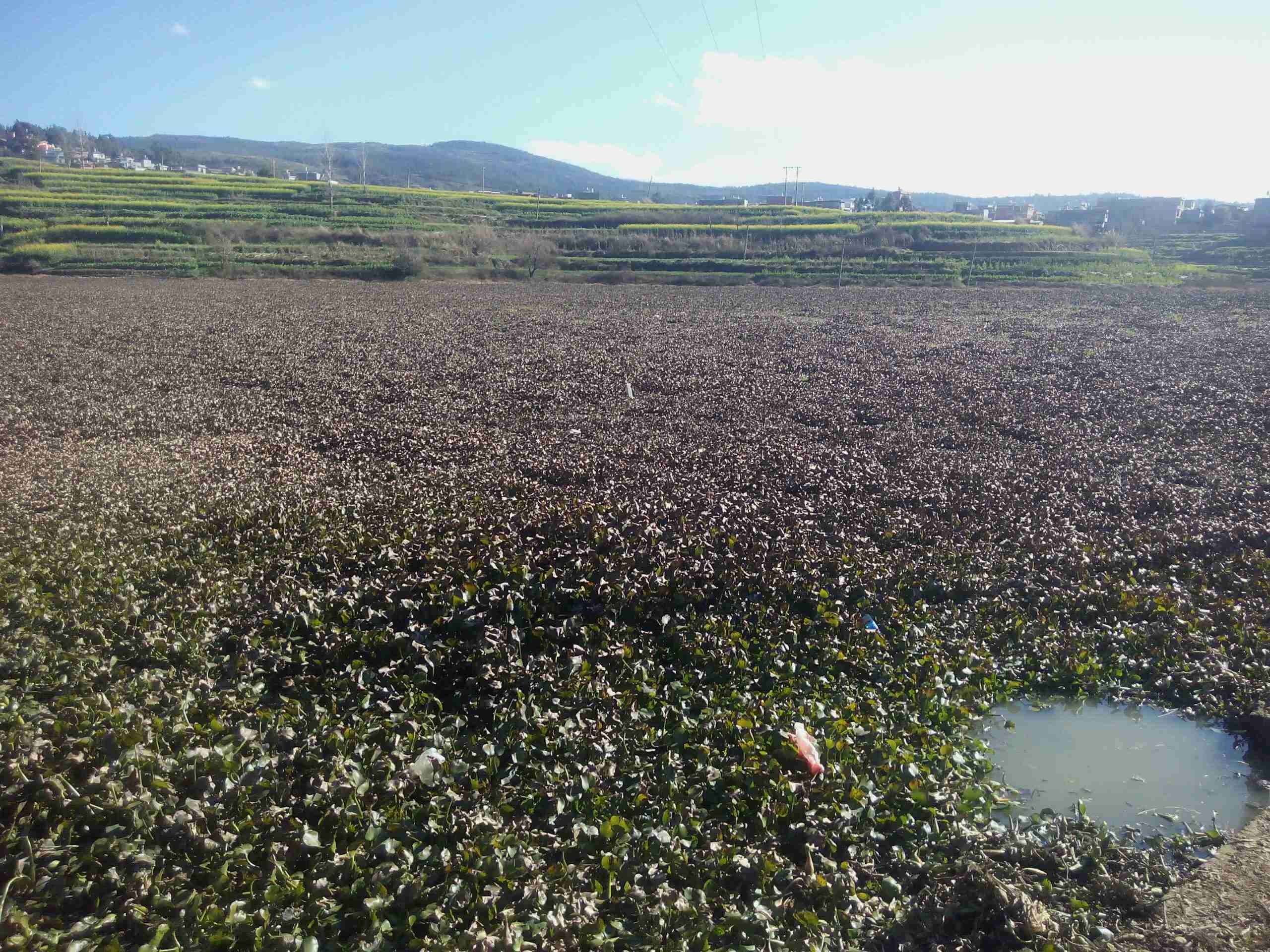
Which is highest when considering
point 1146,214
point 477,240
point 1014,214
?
point 1146,214

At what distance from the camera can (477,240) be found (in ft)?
208

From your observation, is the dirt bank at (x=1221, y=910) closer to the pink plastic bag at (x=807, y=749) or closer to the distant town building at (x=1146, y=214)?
the pink plastic bag at (x=807, y=749)

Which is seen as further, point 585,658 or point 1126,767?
point 585,658

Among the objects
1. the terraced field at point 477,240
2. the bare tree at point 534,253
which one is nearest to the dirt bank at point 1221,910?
the terraced field at point 477,240

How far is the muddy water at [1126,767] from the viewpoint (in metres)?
5.66

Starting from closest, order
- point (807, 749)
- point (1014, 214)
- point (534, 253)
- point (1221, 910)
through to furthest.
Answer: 1. point (1221, 910)
2. point (807, 749)
3. point (534, 253)
4. point (1014, 214)

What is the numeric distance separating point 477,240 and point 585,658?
60614 millimetres

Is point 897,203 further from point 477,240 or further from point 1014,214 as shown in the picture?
point 477,240

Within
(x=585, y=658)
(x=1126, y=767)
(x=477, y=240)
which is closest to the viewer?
(x=1126, y=767)

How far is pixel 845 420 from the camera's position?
15.1 meters

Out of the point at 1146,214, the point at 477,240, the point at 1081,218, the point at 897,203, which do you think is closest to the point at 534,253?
the point at 477,240

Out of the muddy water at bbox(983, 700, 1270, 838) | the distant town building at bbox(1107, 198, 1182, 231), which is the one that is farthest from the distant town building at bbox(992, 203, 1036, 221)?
the muddy water at bbox(983, 700, 1270, 838)

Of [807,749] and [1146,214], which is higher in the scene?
[1146,214]

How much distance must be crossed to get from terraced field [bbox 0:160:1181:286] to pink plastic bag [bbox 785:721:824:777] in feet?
150
